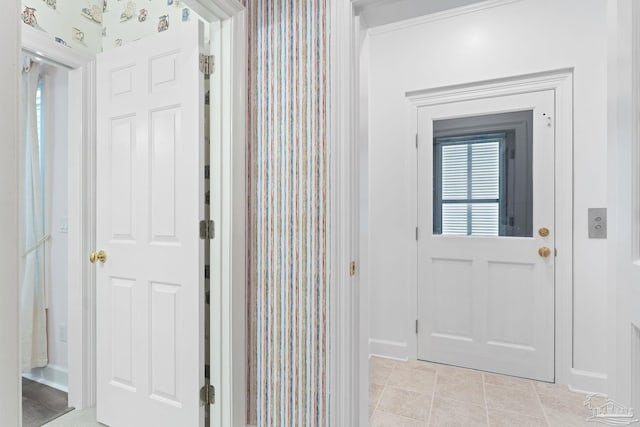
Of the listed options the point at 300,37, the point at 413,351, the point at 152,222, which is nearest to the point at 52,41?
the point at 152,222

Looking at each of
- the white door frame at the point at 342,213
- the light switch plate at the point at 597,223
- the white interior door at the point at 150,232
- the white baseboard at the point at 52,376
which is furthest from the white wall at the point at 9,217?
the light switch plate at the point at 597,223

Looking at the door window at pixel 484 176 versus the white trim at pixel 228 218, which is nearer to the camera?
the white trim at pixel 228 218

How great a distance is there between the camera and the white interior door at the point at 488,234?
236 centimetres

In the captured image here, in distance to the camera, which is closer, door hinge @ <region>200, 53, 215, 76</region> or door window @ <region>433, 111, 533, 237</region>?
door hinge @ <region>200, 53, 215, 76</region>

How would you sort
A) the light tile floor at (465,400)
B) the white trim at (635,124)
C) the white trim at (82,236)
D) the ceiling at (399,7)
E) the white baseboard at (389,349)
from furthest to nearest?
the white baseboard at (389,349), the white trim at (82,236), the light tile floor at (465,400), the ceiling at (399,7), the white trim at (635,124)

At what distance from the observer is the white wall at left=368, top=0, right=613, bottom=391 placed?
2.17 m

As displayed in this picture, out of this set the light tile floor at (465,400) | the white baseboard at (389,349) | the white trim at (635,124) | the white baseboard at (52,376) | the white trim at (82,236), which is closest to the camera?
the white trim at (635,124)

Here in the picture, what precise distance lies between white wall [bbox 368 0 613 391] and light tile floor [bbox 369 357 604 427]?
26 centimetres

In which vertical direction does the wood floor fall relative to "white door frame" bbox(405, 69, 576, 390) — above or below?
below

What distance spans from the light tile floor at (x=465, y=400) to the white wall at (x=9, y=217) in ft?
5.52

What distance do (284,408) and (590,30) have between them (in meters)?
2.92

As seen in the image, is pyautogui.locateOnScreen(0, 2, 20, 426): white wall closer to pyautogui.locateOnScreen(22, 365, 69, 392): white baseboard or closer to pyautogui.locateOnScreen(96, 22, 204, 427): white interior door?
pyautogui.locateOnScreen(96, 22, 204, 427): white interior door

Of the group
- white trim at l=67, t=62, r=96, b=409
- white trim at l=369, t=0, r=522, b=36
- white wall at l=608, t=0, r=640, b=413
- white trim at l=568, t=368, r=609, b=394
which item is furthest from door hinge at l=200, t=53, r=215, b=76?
white trim at l=568, t=368, r=609, b=394

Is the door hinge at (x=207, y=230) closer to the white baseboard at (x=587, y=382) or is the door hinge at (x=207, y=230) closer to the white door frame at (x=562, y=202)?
the white door frame at (x=562, y=202)
